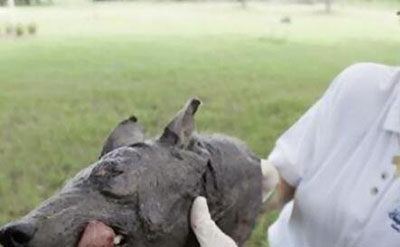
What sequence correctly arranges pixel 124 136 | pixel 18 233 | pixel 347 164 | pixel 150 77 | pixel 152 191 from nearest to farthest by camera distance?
pixel 18 233 < pixel 152 191 < pixel 124 136 < pixel 347 164 < pixel 150 77

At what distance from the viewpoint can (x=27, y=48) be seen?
654 inches

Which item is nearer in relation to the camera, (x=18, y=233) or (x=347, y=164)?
(x=18, y=233)

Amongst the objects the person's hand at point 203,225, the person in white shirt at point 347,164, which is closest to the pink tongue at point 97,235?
the person's hand at point 203,225

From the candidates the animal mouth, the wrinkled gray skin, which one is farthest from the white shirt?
the animal mouth

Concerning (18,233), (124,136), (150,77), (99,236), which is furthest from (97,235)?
(150,77)

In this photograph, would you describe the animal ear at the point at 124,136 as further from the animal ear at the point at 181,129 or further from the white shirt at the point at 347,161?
the white shirt at the point at 347,161

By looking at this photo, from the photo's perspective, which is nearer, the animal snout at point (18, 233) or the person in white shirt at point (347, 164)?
the animal snout at point (18, 233)

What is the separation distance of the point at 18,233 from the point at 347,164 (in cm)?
108

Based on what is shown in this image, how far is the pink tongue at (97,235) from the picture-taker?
4.21 feet

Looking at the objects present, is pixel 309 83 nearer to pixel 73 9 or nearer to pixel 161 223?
pixel 161 223

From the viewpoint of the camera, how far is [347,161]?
84.5 inches

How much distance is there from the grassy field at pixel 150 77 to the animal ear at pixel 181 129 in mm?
645

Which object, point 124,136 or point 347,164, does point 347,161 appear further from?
point 124,136

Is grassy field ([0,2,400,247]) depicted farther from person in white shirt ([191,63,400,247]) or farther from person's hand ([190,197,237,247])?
person's hand ([190,197,237,247])
